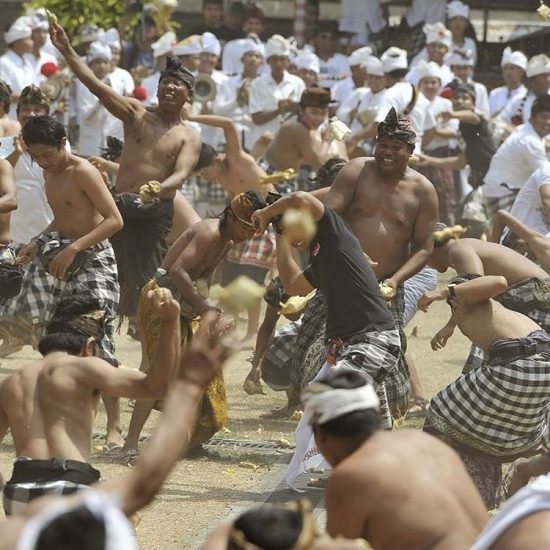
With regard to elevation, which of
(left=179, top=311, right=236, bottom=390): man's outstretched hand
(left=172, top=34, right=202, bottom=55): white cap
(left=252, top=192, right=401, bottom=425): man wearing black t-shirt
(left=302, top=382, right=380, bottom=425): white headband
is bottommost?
(left=172, top=34, right=202, bottom=55): white cap

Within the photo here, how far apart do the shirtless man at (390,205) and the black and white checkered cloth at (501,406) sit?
735mm

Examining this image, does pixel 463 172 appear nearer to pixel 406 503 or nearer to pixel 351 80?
pixel 351 80

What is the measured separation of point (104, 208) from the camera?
778 centimetres

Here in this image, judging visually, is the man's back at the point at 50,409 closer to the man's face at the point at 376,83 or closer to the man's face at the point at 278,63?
the man's face at the point at 376,83

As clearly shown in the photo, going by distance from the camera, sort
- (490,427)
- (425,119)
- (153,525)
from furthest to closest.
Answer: (425,119), (490,427), (153,525)

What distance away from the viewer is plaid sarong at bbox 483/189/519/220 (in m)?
12.6

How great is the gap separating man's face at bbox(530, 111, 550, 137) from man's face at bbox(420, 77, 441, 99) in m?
3.43

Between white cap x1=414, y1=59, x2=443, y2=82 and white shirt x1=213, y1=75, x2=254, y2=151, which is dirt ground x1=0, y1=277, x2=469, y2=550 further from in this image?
white cap x1=414, y1=59, x2=443, y2=82

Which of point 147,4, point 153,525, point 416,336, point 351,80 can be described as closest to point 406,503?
point 153,525

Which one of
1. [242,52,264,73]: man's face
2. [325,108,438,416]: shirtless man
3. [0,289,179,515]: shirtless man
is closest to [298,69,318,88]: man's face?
[242,52,264,73]: man's face

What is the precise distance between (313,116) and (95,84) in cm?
267

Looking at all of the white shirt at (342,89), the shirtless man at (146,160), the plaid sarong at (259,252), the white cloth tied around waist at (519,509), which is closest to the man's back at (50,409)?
the white cloth tied around waist at (519,509)

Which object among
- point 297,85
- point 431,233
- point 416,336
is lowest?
point 416,336

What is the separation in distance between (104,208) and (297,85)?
7.76 metres
